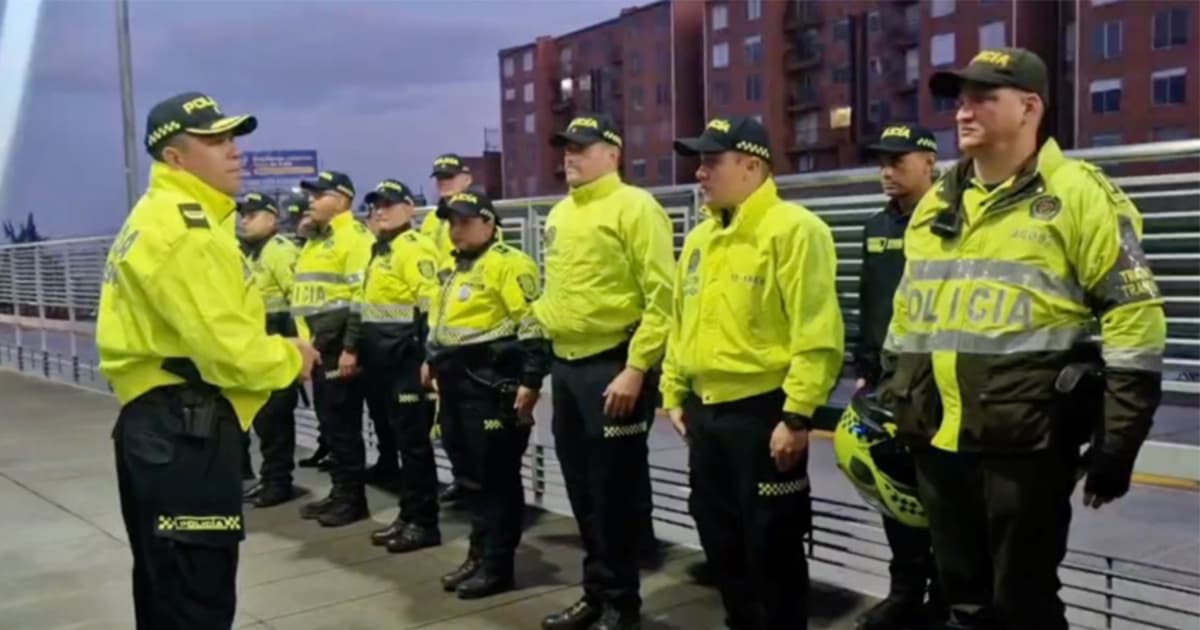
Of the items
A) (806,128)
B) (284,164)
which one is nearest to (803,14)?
(806,128)

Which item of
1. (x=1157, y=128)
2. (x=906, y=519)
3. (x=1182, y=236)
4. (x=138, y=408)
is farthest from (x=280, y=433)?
(x=1157, y=128)

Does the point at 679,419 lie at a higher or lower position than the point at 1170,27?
lower

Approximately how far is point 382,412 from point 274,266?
144 centimetres

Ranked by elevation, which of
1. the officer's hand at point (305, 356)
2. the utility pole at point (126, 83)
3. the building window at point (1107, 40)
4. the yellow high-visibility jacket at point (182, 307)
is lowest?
the officer's hand at point (305, 356)

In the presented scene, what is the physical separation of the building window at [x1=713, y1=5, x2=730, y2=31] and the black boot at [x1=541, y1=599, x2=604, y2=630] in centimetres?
3918

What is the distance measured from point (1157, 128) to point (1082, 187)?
3003cm

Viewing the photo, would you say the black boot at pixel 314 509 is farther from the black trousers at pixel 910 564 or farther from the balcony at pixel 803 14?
the balcony at pixel 803 14

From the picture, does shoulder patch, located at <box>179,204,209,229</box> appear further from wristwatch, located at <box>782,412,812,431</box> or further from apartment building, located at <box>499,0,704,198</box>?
apartment building, located at <box>499,0,704,198</box>

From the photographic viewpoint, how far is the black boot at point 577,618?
13.7ft

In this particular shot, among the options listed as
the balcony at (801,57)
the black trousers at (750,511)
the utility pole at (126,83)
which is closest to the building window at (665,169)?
the balcony at (801,57)

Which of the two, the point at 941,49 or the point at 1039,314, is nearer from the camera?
the point at 1039,314

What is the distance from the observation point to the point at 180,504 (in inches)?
117

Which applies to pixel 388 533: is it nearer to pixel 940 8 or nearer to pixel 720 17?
pixel 940 8

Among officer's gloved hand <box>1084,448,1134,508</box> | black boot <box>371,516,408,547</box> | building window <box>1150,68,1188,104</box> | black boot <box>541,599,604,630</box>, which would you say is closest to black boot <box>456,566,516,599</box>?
black boot <box>541,599,604,630</box>
